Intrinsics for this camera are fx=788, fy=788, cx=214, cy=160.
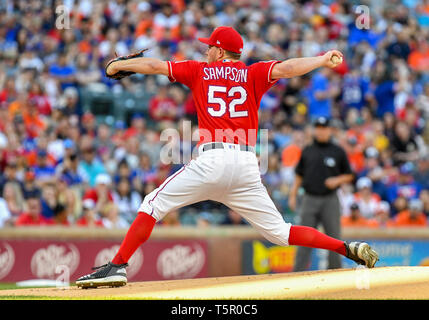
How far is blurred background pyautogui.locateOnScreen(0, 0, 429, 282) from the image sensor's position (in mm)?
12055

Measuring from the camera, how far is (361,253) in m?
6.57

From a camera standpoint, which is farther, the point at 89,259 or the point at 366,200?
the point at 366,200

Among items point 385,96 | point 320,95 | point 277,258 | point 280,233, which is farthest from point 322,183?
point 385,96

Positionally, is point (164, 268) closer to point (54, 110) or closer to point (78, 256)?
point (78, 256)

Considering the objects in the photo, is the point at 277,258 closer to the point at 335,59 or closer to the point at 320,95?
the point at 320,95

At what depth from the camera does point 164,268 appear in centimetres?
1105

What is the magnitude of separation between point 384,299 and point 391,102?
36.3ft

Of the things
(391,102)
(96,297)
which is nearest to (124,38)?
(391,102)

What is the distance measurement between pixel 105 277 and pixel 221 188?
1151 millimetres

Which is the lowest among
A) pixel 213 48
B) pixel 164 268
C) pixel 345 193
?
pixel 164 268

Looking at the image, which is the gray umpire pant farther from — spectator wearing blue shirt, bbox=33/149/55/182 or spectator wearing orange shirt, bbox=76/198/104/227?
spectator wearing blue shirt, bbox=33/149/55/182

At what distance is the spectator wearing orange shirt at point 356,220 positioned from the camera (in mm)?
12177
